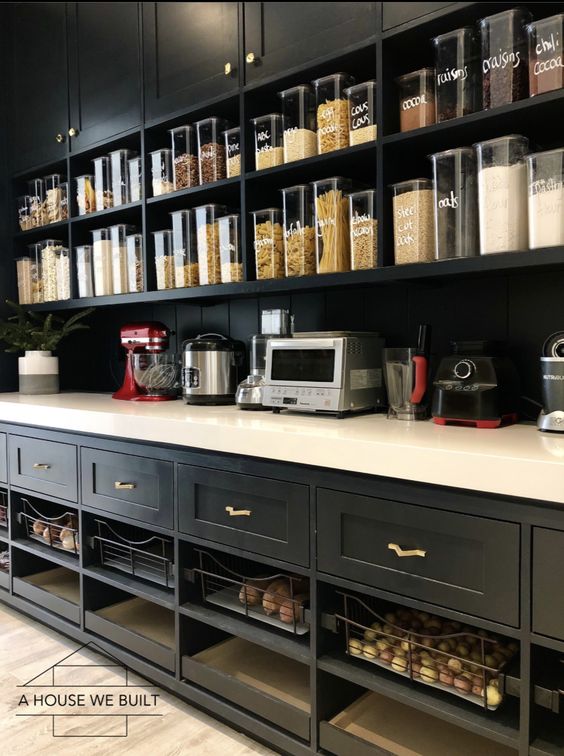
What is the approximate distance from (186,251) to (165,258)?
0.40 ft

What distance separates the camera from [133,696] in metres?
1.94

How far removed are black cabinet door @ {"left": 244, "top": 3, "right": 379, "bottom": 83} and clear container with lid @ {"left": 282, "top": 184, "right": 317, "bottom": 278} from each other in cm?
39

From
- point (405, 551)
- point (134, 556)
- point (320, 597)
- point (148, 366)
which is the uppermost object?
point (148, 366)

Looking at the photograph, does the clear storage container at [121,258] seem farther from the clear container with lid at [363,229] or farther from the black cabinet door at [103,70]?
the clear container with lid at [363,229]

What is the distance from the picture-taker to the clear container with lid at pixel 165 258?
2422 millimetres

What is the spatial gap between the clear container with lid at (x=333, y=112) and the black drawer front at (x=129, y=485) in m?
1.11

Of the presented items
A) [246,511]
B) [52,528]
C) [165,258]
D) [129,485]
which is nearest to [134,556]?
[129,485]

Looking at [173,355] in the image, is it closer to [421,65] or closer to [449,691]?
[421,65]

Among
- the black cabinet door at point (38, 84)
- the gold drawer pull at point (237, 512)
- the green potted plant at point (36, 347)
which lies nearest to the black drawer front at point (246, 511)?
the gold drawer pull at point (237, 512)

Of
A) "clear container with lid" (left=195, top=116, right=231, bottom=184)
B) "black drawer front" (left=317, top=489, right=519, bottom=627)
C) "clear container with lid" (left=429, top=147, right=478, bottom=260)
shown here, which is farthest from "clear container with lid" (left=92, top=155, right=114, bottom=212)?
"black drawer front" (left=317, top=489, right=519, bottom=627)

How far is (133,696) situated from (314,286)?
4.64 ft

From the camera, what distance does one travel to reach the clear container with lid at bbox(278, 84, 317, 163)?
1.94 m

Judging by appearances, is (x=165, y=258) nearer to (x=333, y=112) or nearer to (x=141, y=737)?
(x=333, y=112)

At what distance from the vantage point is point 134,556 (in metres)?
2.17
